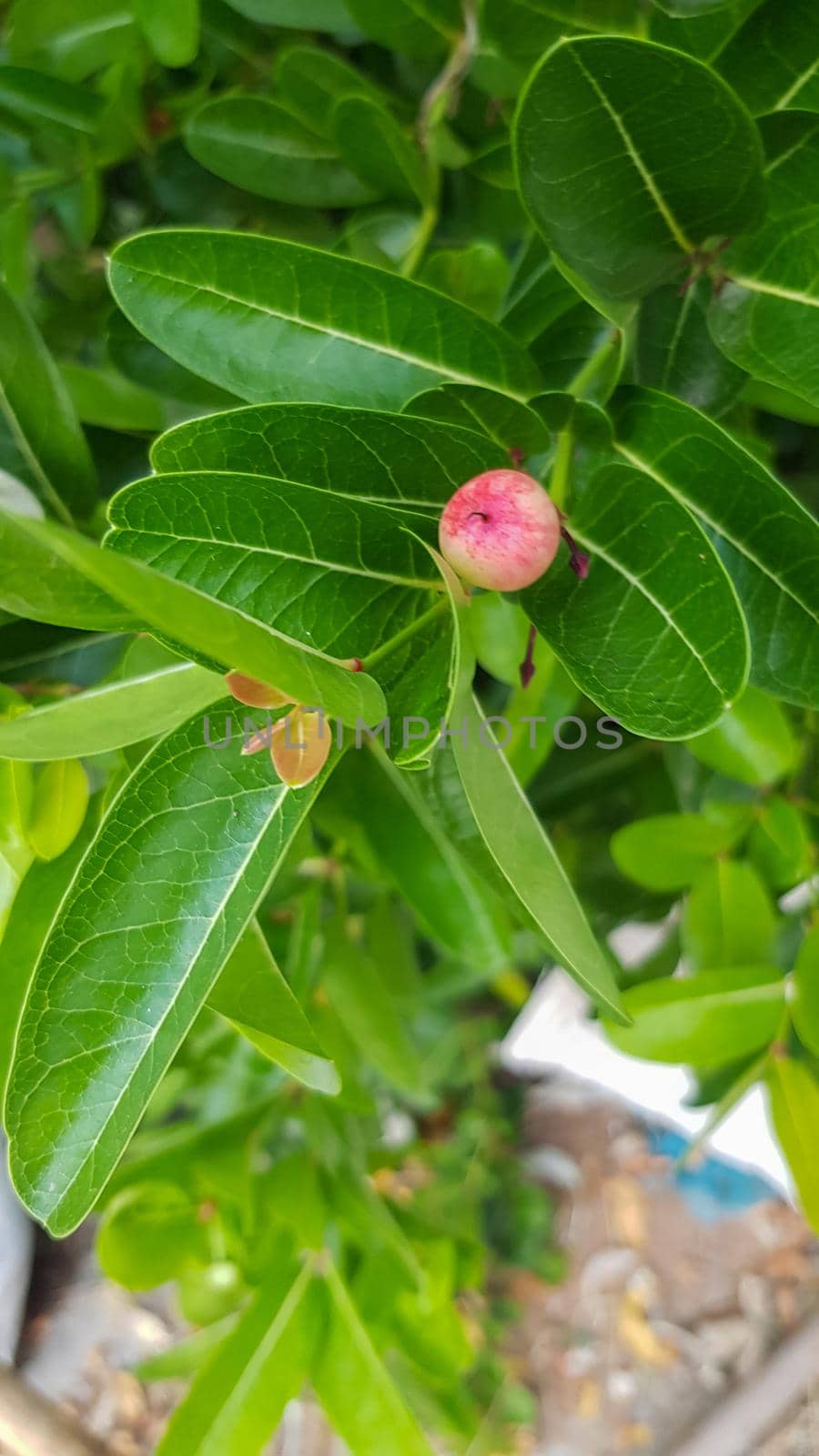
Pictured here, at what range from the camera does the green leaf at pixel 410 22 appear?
450mm

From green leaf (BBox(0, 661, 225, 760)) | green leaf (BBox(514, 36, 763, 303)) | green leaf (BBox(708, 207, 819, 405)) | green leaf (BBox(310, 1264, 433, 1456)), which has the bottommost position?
green leaf (BBox(310, 1264, 433, 1456))

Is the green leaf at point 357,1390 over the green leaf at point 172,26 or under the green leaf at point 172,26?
under

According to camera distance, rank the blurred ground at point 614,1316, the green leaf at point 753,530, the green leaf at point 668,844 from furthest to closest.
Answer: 1. the blurred ground at point 614,1316
2. the green leaf at point 668,844
3. the green leaf at point 753,530

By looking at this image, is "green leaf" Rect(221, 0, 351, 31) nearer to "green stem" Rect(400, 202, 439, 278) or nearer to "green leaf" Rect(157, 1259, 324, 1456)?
"green stem" Rect(400, 202, 439, 278)

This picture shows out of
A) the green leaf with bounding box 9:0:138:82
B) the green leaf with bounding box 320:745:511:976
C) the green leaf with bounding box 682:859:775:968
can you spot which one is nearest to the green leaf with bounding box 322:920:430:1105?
the green leaf with bounding box 320:745:511:976

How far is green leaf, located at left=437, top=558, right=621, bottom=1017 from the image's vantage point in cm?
25

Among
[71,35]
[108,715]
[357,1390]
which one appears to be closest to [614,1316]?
[357,1390]

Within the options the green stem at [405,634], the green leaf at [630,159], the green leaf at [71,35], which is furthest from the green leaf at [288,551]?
the green leaf at [71,35]

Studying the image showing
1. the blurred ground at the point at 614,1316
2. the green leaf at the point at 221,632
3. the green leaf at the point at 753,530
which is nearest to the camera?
the green leaf at the point at 221,632

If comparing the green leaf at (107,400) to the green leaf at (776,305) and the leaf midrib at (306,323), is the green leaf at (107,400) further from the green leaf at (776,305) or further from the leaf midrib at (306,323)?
the green leaf at (776,305)

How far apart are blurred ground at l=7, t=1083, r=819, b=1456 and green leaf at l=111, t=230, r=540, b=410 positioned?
54.3 inches

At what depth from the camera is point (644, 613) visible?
0.92ft

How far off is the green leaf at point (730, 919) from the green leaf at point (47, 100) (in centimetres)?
56

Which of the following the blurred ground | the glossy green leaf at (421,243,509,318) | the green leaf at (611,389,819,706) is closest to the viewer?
the green leaf at (611,389,819,706)
